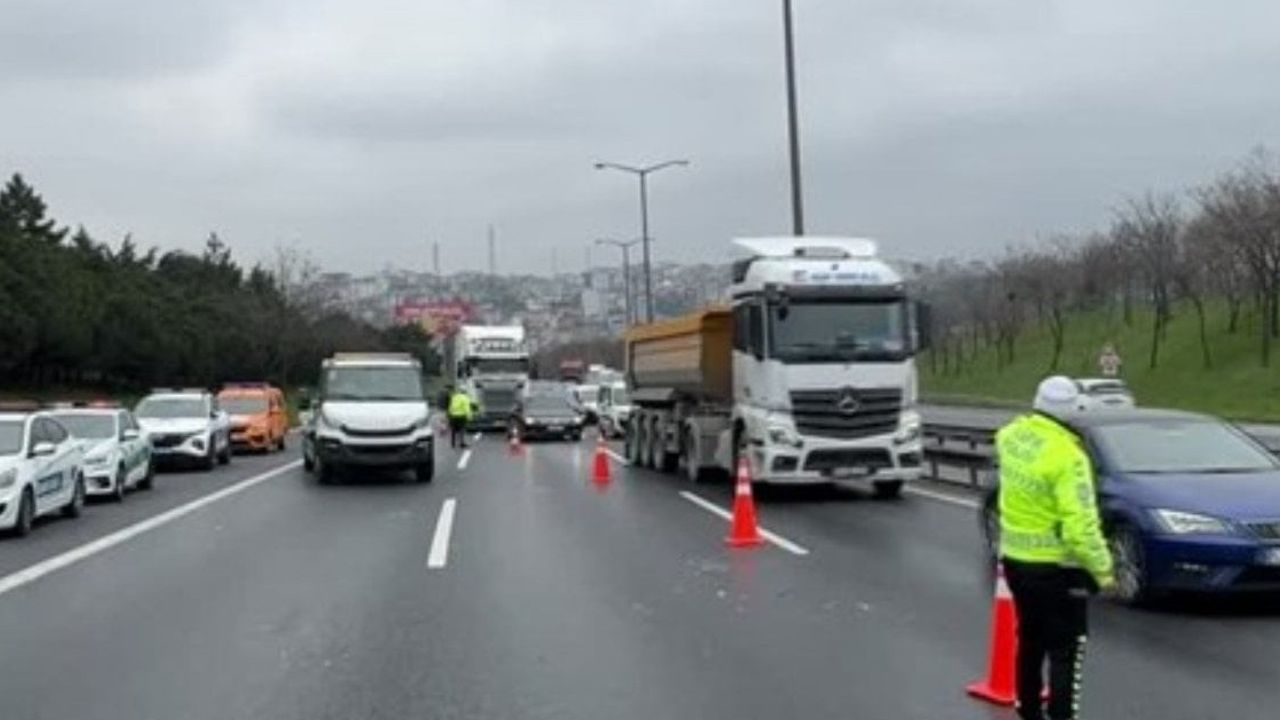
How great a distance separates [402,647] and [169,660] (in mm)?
1440

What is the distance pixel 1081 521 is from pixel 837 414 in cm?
1578

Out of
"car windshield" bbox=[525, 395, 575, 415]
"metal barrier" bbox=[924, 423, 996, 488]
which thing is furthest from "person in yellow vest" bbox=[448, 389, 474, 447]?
"metal barrier" bbox=[924, 423, 996, 488]

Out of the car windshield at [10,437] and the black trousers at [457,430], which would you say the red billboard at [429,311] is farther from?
the car windshield at [10,437]

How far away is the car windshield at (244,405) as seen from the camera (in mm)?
46188

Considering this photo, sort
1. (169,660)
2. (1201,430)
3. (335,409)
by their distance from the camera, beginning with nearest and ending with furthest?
(169,660)
(1201,430)
(335,409)

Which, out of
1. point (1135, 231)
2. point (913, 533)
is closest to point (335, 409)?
point (913, 533)

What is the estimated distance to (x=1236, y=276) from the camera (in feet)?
215

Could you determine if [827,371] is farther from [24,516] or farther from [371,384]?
[24,516]

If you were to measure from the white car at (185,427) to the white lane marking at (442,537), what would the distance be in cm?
1288

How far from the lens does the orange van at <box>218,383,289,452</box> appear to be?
45.3m

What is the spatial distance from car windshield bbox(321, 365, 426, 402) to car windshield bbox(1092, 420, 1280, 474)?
17723 millimetres

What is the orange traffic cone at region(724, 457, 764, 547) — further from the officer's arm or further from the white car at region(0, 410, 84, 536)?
the officer's arm

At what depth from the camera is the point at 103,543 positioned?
19.0 m

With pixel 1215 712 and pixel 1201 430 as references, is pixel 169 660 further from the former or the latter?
pixel 1201 430
